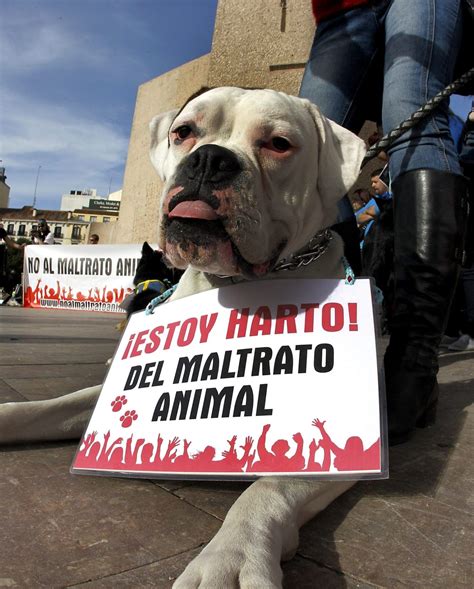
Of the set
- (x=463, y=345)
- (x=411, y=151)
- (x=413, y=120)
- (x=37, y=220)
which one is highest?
(x=37, y=220)

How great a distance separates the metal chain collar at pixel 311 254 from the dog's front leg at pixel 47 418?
75 centimetres

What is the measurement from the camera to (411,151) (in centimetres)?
212

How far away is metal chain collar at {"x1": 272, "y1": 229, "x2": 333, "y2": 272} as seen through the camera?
184 centimetres

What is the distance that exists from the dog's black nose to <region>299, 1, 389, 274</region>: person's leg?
0.99 meters

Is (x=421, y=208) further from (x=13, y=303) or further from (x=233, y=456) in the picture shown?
(x=13, y=303)

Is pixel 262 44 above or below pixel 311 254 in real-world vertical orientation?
above

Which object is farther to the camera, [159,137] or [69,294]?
[69,294]

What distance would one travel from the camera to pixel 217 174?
1.60 meters

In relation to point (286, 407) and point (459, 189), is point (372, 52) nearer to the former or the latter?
point (459, 189)

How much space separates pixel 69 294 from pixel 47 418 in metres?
10.1

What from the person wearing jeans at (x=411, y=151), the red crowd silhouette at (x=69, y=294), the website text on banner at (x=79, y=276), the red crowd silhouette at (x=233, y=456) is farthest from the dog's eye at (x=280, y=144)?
the red crowd silhouette at (x=69, y=294)

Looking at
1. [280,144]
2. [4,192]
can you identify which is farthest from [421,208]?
[4,192]

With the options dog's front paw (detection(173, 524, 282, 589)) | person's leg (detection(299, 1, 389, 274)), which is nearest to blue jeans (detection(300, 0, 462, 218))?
person's leg (detection(299, 1, 389, 274))

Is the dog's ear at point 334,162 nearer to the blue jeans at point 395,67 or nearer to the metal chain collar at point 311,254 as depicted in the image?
the metal chain collar at point 311,254
